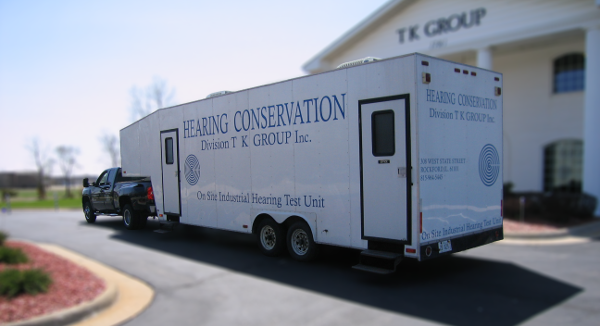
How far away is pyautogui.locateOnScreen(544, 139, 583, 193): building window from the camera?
56219 millimetres

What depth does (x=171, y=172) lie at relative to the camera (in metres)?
3.82

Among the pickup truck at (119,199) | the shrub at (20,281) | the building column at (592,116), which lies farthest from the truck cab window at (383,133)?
the shrub at (20,281)

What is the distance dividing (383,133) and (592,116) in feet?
165

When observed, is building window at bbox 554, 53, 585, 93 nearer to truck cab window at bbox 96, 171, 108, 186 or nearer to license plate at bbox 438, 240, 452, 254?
license plate at bbox 438, 240, 452, 254

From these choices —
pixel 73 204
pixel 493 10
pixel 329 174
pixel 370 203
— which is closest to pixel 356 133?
pixel 329 174

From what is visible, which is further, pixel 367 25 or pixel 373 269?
pixel 367 25

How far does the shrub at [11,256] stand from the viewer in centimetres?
16775

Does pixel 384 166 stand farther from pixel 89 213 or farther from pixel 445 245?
pixel 89 213

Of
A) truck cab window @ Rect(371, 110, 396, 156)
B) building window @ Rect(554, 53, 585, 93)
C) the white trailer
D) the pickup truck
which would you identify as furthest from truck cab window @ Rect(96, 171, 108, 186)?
building window @ Rect(554, 53, 585, 93)

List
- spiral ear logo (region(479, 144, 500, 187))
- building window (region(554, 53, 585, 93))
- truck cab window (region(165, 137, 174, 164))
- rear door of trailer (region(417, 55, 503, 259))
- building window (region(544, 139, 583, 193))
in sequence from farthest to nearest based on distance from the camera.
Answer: building window (region(544, 139, 583, 193)) < building window (region(554, 53, 585, 93)) < spiral ear logo (region(479, 144, 500, 187)) < rear door of trailer (region(417, 55, 503, 259)) < truck cab window (region(165, 137, 174, 164))

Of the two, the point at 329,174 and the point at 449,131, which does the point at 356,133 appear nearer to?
the point at 329,174

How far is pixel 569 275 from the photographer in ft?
645

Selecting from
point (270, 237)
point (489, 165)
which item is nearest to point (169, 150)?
point (270, 237)

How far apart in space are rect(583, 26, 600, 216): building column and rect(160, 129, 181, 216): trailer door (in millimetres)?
43822
